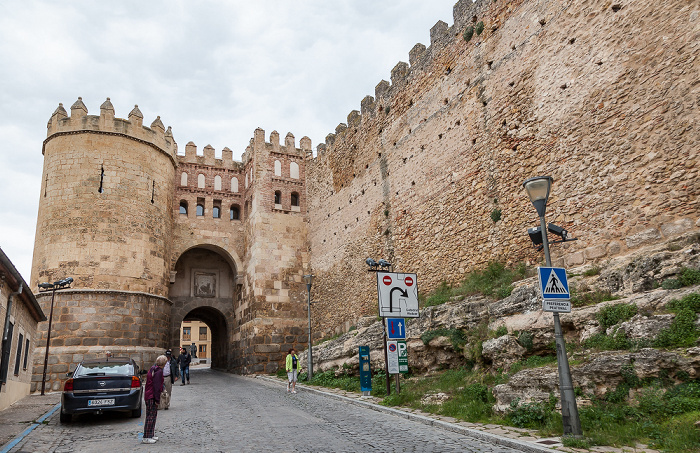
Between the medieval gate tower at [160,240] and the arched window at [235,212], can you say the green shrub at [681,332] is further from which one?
the arched window at [235,212]

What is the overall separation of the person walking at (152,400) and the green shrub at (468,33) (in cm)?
1253

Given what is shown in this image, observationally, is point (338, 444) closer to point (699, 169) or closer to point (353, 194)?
point (699, 169)

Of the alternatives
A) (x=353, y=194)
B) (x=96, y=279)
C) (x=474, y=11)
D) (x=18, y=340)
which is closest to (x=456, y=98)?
(x=474, y=11)

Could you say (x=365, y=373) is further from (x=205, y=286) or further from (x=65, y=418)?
(x=205, y=286)

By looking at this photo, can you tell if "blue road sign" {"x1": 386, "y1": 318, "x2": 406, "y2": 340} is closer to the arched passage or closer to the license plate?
the license plate

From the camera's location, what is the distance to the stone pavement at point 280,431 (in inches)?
260

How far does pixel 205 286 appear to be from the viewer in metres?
27.3

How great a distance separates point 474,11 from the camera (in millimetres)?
15188

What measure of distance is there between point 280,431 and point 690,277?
6.42m

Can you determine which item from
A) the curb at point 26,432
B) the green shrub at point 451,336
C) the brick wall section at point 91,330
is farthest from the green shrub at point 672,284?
the brick wall section at point 91,330

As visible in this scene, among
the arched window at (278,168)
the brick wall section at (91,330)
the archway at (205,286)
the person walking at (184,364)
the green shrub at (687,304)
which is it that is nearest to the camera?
the green shrub at (687,304)

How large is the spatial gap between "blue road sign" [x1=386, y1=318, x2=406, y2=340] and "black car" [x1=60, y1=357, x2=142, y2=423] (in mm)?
5233

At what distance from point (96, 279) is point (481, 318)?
53.6 feet

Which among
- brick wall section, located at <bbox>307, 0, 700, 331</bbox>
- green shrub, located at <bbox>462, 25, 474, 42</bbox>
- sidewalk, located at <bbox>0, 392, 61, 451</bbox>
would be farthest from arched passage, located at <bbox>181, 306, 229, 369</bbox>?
green shrub, located at <bbox>462, 25, 474, 42</bbox>
